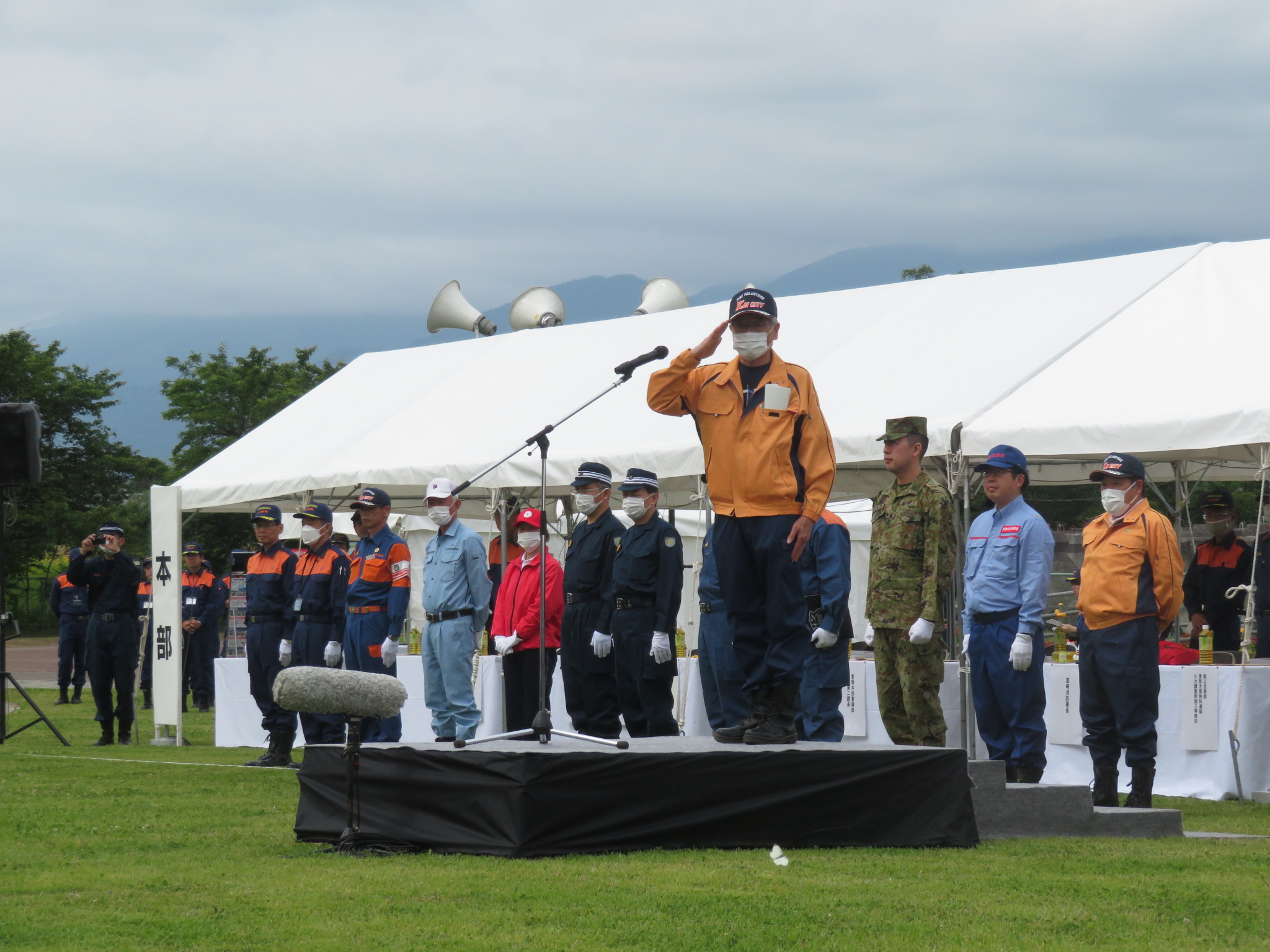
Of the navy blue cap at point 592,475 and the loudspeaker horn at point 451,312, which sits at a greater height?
the loudspeaker horn at point 451,312

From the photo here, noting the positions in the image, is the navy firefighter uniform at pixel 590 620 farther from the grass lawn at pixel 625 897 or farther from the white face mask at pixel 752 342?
the white face mask at pixel 752 342

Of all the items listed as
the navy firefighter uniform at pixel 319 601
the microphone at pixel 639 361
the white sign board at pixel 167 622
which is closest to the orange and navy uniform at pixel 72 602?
the white sign board at pixel 167 622

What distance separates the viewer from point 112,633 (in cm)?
1244

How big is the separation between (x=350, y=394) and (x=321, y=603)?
520 cm

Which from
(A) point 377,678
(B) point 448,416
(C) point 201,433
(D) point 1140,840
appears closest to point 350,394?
(B) point 448,416

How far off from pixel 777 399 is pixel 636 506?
334 centimetres

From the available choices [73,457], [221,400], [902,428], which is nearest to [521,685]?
[902,428]

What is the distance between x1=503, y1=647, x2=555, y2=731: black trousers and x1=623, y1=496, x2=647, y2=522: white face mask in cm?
129

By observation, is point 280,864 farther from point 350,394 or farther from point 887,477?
point 350,394

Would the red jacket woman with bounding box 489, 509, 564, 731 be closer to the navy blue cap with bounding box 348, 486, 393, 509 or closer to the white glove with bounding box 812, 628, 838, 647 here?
the navy blue cap with bounding box 348, 486, 393, 509

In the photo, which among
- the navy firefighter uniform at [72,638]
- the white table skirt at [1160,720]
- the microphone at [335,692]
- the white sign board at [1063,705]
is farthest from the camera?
the navy firefighter uniform at [72,638]

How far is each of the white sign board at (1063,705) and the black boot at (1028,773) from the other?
1939 millimetres

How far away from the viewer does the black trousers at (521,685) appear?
32.0ft

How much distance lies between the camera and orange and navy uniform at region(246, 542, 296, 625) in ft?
36.0
